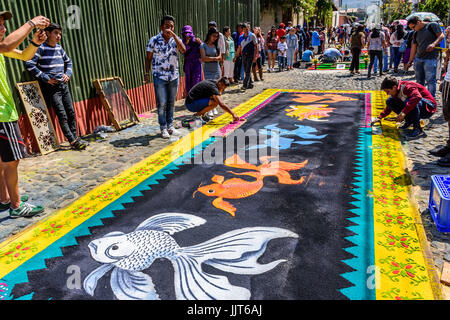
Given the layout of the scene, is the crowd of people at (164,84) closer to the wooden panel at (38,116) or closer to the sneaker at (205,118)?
the sneaker at (205,118)

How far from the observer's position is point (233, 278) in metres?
A: 2.58

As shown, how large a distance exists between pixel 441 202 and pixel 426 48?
5374 mm

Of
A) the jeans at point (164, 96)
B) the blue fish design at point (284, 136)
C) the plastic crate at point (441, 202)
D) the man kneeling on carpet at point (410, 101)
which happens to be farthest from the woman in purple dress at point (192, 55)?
the plastic crate at point (441, 202)

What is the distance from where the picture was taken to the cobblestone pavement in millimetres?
3463

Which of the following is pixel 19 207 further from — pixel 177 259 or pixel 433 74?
pixel 433 74

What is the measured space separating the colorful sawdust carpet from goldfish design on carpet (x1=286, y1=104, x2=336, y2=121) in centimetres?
213

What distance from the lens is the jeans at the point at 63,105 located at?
5.63 m

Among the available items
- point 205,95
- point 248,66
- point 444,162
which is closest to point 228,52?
point 248,66

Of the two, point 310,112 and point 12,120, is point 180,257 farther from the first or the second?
point 310,112

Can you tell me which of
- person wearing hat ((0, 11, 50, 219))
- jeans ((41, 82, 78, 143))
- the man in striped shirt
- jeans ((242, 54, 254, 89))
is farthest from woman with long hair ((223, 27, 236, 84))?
person wearing hat ((0, 11, 50, 219))

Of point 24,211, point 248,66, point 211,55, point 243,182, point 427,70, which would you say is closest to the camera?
point 24,211

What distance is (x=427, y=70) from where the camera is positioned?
7309 mm

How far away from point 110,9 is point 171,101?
2.53 metres

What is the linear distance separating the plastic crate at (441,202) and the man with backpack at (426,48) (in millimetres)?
4827
